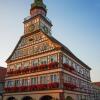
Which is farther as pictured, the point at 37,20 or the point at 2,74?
the point at 2,74

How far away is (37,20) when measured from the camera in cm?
4025

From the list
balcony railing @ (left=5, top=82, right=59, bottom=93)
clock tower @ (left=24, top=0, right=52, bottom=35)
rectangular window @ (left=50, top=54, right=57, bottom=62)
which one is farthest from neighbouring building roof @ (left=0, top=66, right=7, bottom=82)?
rectangular window @ (left=50, top=54, right=57, bottom=62)

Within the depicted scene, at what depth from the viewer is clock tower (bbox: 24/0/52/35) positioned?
4006 centimetres

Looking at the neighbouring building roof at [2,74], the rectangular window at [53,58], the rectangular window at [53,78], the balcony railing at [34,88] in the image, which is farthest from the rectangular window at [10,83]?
the rectangular window at [53,58]

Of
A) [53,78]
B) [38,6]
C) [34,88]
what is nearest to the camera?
[53,78]

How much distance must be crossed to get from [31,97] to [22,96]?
2714 mm

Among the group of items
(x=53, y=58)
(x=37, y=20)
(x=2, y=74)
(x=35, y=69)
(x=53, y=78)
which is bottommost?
(x=53, y=78)

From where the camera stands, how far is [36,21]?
132ft

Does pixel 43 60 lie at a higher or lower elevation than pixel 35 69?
higher

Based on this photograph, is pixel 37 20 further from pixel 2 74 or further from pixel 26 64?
pixel 2 74

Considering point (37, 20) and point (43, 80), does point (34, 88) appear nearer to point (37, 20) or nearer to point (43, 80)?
point (43, 80)

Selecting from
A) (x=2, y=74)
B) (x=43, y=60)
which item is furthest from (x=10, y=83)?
(x=43, y=60)

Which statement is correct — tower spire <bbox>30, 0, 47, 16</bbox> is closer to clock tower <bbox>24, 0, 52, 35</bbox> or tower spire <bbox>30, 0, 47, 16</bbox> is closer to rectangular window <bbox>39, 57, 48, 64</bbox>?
clock tower <bbox>24, 0, 52, 35</bbox>

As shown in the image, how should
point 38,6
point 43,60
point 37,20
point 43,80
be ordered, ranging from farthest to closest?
point 38,6 → point 37,20 → point 43,60 → point 43,80
